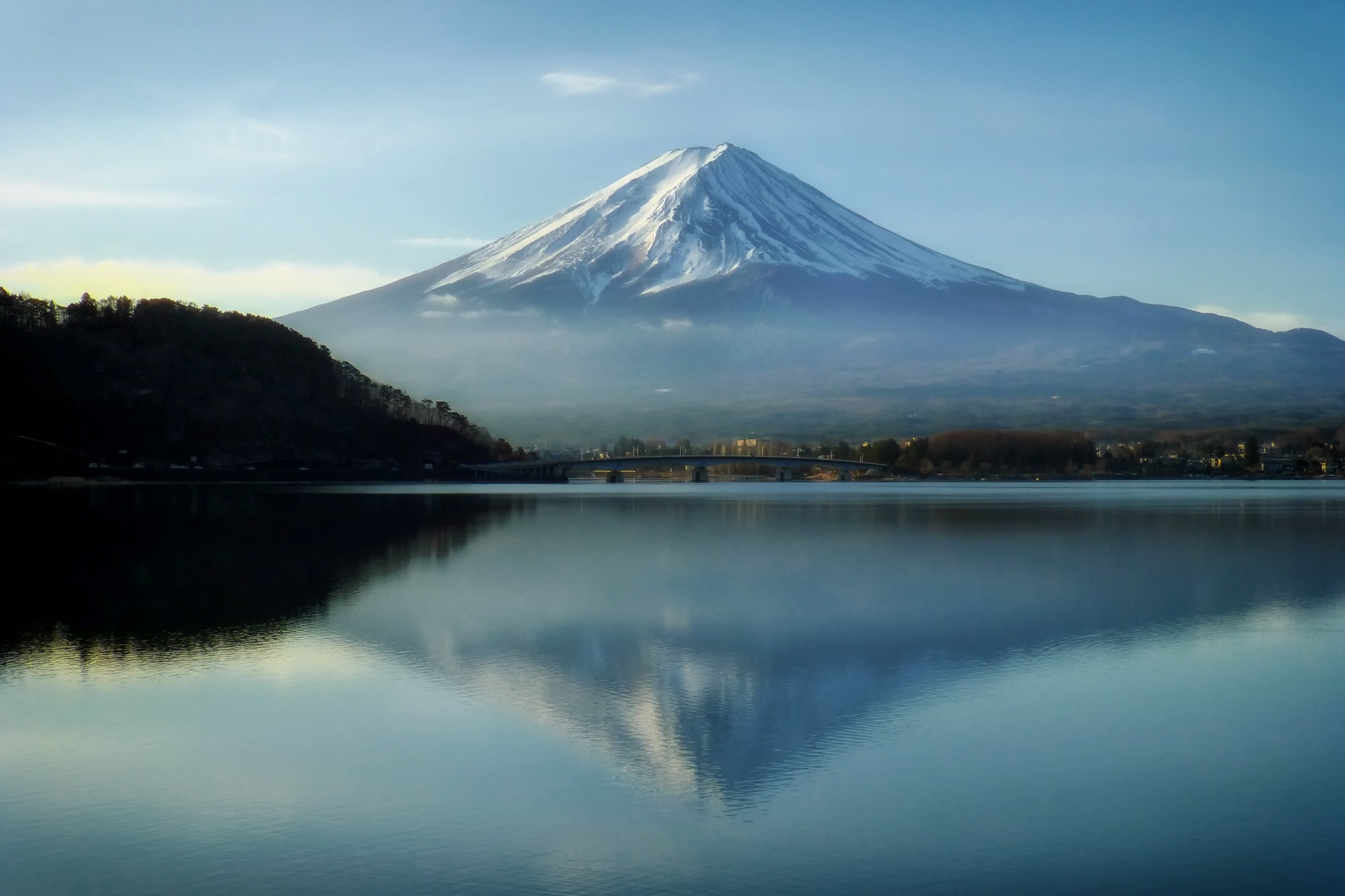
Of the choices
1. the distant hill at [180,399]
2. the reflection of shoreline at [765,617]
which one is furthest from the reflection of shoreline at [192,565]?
the distant hill at [180,399]

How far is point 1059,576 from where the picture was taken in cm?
1680

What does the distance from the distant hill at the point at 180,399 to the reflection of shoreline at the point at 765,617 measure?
52205 mm

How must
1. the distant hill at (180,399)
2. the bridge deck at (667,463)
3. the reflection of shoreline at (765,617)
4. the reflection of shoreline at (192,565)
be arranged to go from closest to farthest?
the reflection of shoreline at (765,617) → the reflection of shoreline at (192,565) → the distant hill at (180,399) → the bridge deck at (667,463)

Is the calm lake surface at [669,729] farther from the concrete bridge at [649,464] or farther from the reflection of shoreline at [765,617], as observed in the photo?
the concrete bridge at [649,464]

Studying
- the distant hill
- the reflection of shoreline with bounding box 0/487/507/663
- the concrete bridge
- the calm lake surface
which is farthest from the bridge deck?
the calm lake surface

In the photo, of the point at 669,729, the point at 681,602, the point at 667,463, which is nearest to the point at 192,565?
the point at 681,602

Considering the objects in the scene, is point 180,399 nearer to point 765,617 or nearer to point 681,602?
point 681,602

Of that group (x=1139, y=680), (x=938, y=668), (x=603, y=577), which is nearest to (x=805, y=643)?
(x=938, y=668)

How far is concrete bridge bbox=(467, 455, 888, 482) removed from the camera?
272ft

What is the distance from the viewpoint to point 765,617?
1284 cm

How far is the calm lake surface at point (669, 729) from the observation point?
5.54m

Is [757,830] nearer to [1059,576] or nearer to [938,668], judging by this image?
[938,668]

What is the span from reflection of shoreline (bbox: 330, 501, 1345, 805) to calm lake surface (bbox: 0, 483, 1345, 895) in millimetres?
57

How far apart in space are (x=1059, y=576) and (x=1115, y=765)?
32.9 feet
